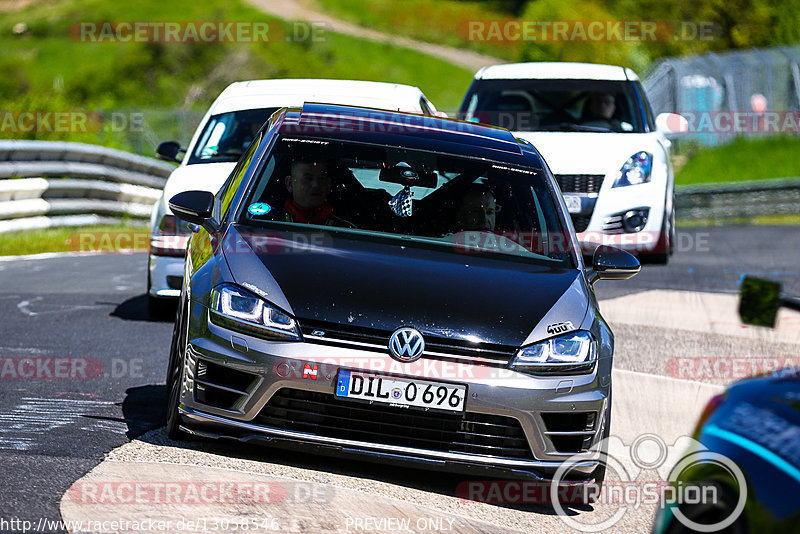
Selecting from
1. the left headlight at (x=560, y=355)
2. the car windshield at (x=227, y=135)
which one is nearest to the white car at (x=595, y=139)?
the car windshield at (x=227, y=135)

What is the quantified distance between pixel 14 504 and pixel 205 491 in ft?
2.29

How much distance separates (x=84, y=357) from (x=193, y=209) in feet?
6.84

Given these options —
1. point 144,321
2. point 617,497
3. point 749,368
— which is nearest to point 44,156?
point 144,321

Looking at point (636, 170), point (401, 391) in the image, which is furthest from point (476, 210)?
point (636, 170)

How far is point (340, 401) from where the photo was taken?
5188mm

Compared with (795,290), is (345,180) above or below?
above

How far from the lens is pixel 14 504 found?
179 inches

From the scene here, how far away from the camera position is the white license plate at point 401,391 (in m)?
5.13

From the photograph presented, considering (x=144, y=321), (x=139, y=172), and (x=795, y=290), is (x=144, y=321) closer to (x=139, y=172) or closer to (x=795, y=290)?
(x=795, y=290)

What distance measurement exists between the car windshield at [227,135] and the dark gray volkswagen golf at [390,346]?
159 inches

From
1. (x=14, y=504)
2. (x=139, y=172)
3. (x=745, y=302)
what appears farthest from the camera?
(x=139, y=172)

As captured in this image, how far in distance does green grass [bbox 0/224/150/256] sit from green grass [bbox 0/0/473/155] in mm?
6874

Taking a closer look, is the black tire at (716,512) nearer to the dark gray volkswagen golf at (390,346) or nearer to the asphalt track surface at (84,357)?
the dark gray volkswagen golf at (390,346)

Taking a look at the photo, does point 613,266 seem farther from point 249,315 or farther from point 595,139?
point 595,139
